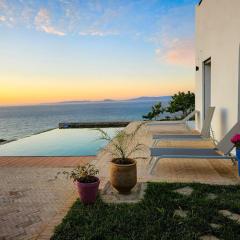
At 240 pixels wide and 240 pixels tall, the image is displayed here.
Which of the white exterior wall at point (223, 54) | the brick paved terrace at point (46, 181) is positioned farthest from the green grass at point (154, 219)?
the white exterior wall at point (223, 54)

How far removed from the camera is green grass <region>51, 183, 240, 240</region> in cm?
297

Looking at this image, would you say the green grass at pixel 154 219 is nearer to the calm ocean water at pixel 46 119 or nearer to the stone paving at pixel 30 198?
the stone paving at pixel 30 198

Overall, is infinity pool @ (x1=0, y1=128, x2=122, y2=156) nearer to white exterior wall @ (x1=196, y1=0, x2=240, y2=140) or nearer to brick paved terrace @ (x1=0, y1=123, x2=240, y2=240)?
brick paved terrace @ (x1=0, y1=123, x2=240, y2=240)

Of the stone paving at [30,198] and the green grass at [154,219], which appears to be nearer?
the green grass at [154,219]

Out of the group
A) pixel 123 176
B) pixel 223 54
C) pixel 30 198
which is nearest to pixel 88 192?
pixel 123 176

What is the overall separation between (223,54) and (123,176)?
5024mm

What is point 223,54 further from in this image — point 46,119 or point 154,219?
point 46,119

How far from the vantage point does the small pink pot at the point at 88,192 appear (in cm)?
376

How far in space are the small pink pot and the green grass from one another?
0.28 ft

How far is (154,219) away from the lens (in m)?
3.31

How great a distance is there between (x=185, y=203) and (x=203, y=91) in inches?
293

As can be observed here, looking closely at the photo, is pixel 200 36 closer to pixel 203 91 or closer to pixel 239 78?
pixel 203 91

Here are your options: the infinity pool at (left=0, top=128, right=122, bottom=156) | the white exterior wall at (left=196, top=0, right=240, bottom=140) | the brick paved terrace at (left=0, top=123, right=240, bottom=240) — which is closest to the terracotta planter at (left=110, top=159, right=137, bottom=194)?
the brick paved terrace at (left=0, top=123, right=240, bottom=240)

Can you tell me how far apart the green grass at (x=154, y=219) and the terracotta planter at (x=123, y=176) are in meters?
0.32
